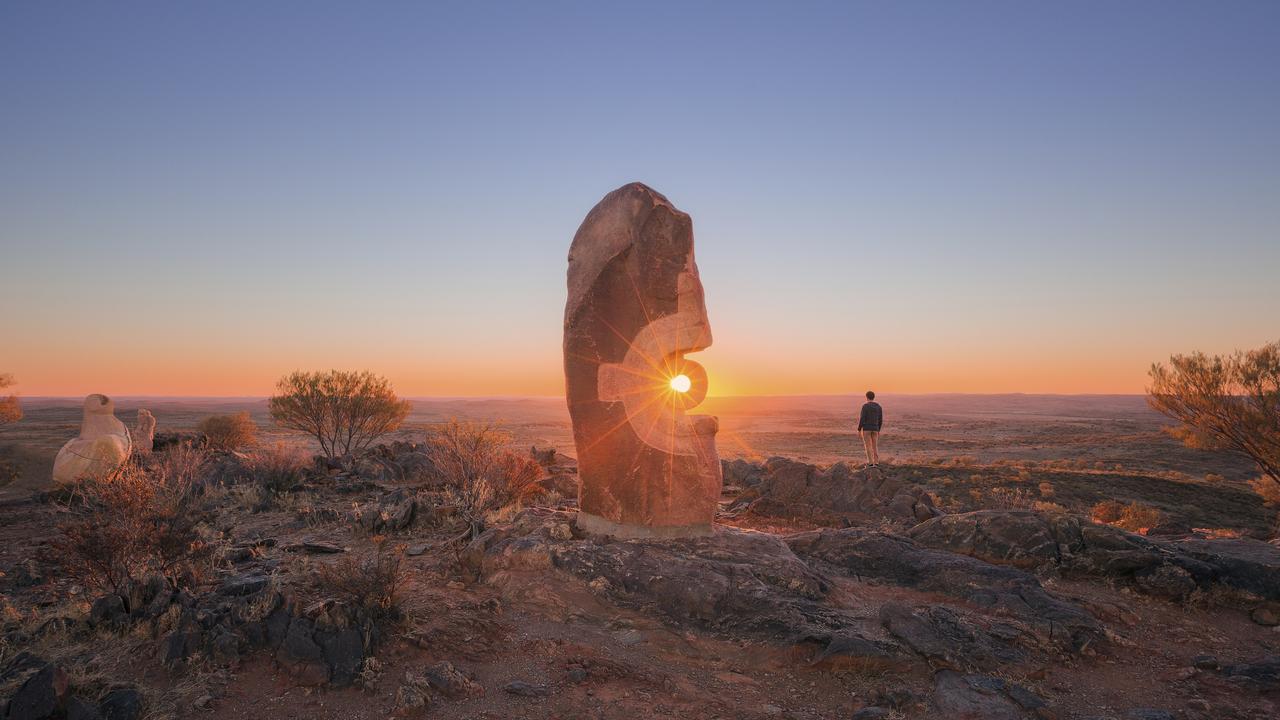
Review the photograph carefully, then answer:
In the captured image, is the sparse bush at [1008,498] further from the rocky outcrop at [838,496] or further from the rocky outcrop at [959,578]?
the rocky outcrop at [959,578]

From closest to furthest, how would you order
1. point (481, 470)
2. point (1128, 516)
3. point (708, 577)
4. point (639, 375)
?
point (708, 577) → point (639, 375) → point (1128, 516) → point (481, 470)

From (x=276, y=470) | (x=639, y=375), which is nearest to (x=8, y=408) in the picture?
(x=276, y=470)

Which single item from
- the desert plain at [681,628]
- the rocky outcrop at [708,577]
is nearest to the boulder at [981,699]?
the desert plain at [681,628]

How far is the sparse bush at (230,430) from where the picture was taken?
22016 millimetres

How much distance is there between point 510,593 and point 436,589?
73cm

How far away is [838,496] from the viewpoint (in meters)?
12.2

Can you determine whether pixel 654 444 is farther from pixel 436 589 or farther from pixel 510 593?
pixel 436 589

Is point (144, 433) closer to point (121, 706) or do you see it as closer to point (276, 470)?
point (276, 470)

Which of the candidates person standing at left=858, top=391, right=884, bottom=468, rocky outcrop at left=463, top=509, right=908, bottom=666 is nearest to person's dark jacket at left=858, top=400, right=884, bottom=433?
person standing at left=858, top=391, right=884, bottom=468

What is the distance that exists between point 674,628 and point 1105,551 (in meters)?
5.42

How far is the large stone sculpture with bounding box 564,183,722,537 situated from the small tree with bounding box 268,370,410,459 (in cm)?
1431

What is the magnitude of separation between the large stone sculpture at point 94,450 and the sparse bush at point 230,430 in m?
8.05

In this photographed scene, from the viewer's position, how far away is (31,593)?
22.3 feet

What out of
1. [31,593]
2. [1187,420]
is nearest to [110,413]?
[31,593]
